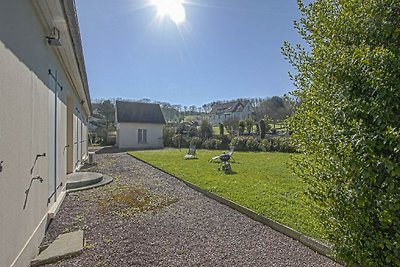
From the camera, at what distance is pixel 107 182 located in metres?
7.84

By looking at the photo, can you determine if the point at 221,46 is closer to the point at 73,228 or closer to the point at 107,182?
the point at 107,182

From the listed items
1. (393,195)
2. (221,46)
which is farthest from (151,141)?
(393,195)

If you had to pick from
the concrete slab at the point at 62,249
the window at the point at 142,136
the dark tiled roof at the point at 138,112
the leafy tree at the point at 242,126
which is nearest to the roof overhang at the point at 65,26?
the concrete slab at the point at 62,249

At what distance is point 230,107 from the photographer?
54.7 metres

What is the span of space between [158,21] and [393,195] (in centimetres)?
878

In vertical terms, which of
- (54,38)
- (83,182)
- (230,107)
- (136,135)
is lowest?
(83,182)

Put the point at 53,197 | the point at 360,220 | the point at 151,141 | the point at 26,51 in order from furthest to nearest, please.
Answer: the point at 151,141
the point at 53,197
the point at 26,51
the point at 360,220

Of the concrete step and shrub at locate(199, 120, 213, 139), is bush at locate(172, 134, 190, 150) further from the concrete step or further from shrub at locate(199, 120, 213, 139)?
the concrete step

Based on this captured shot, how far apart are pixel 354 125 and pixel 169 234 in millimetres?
3240

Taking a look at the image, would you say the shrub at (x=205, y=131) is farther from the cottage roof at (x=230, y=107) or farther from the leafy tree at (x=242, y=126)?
the cottage roof at (x=230, y=107)

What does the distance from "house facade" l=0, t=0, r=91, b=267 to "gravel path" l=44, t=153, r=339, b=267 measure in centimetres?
60

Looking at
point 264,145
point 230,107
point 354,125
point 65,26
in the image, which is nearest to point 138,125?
point 264,145

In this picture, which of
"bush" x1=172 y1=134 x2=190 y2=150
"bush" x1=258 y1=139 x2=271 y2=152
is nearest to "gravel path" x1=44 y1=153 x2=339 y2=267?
"bush" x1=258 y1=139 x2=271 y2=152

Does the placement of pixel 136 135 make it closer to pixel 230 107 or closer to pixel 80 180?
pixel 80 180
